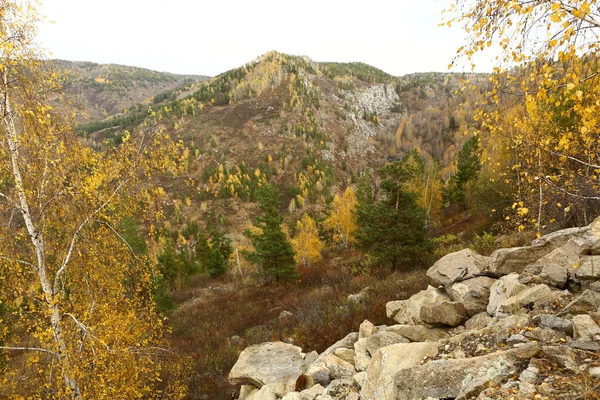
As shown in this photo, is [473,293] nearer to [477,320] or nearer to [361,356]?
[477,320]

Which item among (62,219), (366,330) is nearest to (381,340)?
(366,330)

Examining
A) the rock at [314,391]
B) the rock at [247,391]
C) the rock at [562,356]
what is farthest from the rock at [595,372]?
the rock at [247,391]

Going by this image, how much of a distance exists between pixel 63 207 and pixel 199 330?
13.9 m

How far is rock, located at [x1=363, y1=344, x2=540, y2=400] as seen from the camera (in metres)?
3.78

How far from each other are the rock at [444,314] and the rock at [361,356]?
5.45 feet

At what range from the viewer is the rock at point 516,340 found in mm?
4409

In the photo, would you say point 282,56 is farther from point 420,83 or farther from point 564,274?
point 564,274

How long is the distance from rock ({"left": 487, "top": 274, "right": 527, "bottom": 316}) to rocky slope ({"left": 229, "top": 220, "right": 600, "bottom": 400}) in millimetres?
30

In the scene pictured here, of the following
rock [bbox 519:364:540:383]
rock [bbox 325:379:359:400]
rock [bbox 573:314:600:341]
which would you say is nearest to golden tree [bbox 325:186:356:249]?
rock [bbox 325:379:359:400]

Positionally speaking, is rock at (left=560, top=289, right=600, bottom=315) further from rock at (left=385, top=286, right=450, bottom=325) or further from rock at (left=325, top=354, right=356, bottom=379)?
rock at (left=325, top=354, right=356, bottom=379)

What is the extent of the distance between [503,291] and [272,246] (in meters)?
16.3

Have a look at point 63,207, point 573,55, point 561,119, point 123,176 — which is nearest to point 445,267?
point 573,55

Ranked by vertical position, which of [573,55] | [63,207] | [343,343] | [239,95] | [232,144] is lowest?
[343,343]

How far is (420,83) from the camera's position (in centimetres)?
17662
